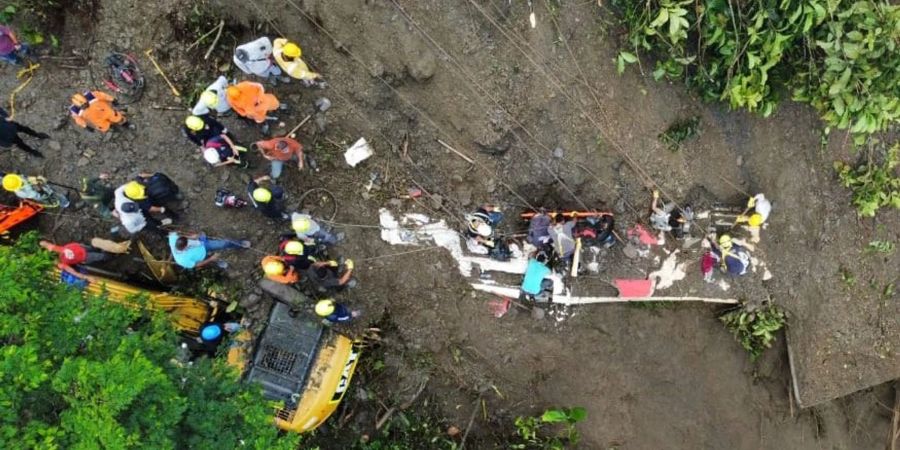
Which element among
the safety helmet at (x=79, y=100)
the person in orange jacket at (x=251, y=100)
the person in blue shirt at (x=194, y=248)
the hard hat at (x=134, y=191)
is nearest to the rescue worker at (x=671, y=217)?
the person in orange jacket at (x=251, y=100)

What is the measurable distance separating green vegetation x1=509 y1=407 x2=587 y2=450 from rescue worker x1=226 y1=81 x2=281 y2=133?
571cm

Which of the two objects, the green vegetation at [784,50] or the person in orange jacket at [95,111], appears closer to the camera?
the green vegetation at [784,50]

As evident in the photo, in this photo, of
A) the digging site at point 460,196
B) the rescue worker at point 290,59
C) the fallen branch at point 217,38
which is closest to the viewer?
the rescue worker at point 290,59

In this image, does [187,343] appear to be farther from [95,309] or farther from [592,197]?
[592,197]

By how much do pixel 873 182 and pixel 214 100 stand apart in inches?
386

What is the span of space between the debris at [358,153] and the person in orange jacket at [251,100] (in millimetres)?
1190

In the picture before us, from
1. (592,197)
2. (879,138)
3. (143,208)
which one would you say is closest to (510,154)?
(592,197)

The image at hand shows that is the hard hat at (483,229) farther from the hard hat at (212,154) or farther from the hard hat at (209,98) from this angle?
the hard hat at (209,98)

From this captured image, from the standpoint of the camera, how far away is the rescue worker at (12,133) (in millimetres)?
6926

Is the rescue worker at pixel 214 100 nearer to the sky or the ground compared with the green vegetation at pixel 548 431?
nearer to the sky

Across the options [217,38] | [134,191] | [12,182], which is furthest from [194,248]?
[217,38]

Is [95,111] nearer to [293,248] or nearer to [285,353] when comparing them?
[293,248]

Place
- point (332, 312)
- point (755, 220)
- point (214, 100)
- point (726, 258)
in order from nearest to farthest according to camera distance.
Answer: point (332, 312) < point (214, 100) < point (755, 220) < point (726, 258)

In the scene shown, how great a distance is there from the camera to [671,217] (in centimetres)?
816
